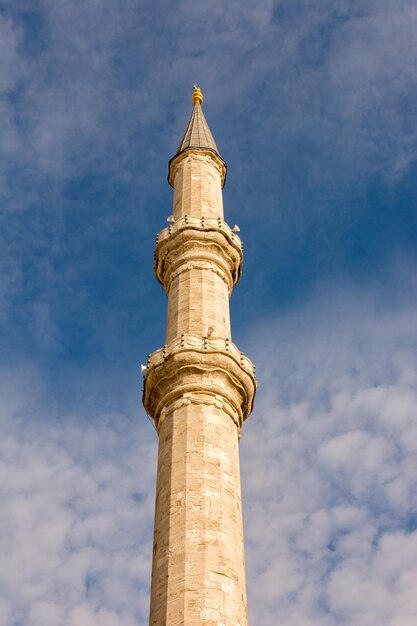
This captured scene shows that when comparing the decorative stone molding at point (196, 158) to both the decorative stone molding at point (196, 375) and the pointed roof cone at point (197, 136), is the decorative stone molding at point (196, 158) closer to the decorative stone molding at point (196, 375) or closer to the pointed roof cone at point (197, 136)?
the pointed roof cone at point (197, 136)

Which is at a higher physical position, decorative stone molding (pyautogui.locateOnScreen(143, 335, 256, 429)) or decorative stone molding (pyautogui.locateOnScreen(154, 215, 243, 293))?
decorative stone molding (pyautogui.locateOnScreen(154, 215, 243, 293))

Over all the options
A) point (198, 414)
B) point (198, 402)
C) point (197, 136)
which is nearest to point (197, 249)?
point (198, 402)

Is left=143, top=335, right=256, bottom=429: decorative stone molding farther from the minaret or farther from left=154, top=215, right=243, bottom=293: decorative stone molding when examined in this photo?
left=154, top=215, right=243, bottom=293: decorative stone molding

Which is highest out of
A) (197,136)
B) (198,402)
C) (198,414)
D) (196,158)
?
(197,136)

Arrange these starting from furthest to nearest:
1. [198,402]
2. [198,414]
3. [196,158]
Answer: [196,158] → [198,402] → [198,414]

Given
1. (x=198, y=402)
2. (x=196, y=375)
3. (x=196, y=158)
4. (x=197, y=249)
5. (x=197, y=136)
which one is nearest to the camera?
(x=198, y=402)

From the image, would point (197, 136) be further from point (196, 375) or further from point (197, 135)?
point (196, 375)

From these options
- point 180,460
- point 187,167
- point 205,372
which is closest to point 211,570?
point 180,460

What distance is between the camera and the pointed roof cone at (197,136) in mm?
26406

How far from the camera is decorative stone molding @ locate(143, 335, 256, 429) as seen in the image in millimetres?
17891

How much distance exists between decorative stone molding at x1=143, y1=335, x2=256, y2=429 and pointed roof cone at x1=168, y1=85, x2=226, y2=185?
952 centimetres

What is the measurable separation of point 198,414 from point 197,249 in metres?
5.87

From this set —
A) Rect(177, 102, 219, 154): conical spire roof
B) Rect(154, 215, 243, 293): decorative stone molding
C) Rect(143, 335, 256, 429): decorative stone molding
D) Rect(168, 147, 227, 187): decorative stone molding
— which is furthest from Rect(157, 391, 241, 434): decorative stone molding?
Rect(177, 102, 219, 154): conical spire roof

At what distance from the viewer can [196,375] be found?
18.1 m
